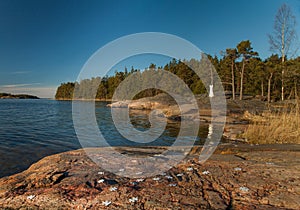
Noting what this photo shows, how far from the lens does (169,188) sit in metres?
3.51

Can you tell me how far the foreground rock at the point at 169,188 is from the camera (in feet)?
9.84

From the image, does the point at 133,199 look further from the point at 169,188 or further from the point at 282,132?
the point at 282,132

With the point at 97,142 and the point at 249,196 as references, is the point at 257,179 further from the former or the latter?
the point at 97,142

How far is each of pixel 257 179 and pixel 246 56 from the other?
112 ft

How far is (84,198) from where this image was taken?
3.25 m

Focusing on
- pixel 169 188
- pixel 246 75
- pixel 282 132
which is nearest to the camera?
pixel 169 188

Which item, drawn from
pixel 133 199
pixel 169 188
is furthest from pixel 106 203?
pixel 169 188

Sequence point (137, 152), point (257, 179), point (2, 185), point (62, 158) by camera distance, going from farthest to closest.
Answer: point (137, 152) → point (62, 158) → point (2, 185) → point (257, 179)

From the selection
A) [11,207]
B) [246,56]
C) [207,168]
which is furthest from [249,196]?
[246,56]

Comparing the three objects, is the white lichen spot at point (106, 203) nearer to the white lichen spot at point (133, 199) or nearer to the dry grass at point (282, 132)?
the white lichen spot at point (133, 199)

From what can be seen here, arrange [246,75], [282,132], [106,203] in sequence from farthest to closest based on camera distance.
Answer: [246,75] → [282,132] → [106,203]

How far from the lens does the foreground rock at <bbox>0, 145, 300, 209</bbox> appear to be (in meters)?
3.00

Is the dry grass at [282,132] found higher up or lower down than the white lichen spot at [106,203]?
higher up

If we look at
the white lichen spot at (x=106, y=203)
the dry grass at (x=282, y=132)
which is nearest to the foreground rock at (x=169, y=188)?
the white lichen spot at (x=106, y=203)
